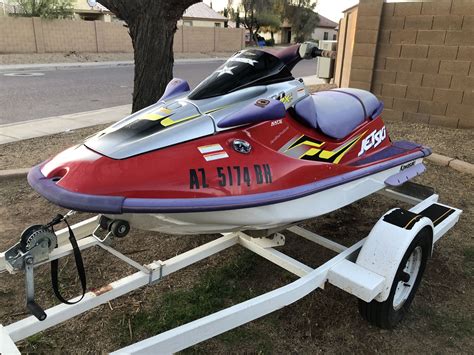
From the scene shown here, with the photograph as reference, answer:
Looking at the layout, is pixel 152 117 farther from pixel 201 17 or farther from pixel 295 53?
pixel 201 17

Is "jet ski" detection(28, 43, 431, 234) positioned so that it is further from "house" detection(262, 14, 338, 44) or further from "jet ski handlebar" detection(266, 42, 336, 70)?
"house" detection(262, 14, 338, 44)

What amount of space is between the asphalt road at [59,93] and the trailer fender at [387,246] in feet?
24.7

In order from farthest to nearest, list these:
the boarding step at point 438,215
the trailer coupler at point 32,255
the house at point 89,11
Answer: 1. the house at point 89,11
2. the boarding step at point 438,215
3. the trailer coupler at point 32,255

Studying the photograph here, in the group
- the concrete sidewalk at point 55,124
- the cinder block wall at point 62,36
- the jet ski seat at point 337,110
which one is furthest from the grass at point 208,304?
the cinder block wall at point 62,36

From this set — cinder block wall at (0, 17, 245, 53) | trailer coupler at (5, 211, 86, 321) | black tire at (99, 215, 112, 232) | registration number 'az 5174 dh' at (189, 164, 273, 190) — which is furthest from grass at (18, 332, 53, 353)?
cinder block wall at (0, 17, 245, 53)

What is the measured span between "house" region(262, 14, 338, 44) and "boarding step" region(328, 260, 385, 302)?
58.8 metres

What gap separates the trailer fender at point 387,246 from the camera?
2.53 meters

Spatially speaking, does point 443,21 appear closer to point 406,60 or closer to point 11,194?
point 406,60

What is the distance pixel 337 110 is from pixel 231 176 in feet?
3.92

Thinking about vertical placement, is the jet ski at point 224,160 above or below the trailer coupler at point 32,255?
above

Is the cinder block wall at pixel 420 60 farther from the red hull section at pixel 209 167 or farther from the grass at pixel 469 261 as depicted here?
the red hull section at pixel 209 167

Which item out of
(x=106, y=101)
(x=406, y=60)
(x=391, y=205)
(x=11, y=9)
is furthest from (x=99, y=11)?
(x=391, y=205)

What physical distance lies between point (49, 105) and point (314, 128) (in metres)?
8.73

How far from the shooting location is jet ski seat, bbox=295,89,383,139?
275 cm
